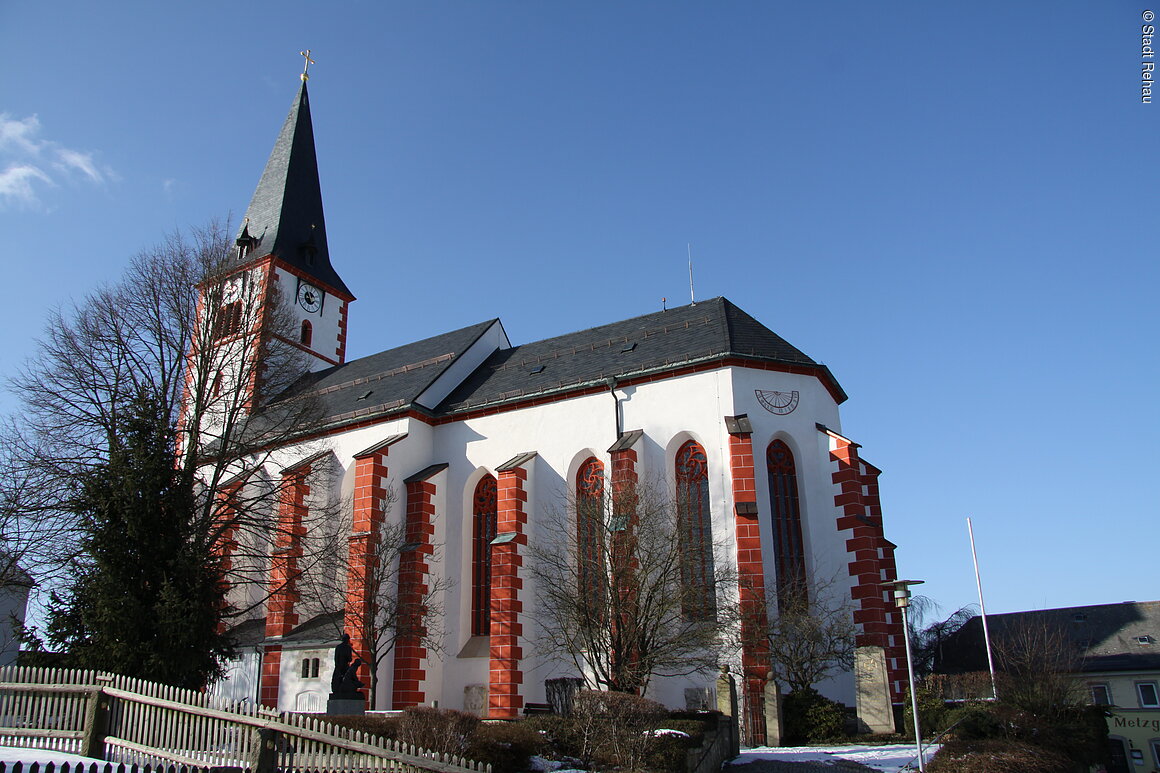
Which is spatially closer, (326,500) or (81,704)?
(81,704)

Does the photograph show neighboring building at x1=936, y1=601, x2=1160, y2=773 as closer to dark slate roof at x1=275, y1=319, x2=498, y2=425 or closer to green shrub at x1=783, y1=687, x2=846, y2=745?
green shrub at x1=783, y1=687, x2=846, y2=745

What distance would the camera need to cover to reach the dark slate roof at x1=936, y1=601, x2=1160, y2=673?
33.7m

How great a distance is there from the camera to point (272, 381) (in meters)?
20.4

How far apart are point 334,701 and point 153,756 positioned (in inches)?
179

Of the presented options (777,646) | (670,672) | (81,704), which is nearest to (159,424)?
(81,704)

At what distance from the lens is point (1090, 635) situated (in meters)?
36.2

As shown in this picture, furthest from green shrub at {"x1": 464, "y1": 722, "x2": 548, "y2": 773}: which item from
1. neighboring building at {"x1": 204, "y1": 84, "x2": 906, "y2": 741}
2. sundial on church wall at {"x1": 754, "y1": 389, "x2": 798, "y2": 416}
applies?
sundial on church wall at {"x1": 754, "y1": 389, "x2": 798, "y2": 416}

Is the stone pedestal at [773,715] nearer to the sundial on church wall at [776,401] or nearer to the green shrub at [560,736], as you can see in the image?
the green shrub at [560,736]

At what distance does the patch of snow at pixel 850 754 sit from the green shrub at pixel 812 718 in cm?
45

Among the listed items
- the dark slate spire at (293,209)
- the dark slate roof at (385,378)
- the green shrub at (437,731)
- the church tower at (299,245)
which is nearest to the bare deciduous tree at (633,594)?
the green shrub at (437,731)

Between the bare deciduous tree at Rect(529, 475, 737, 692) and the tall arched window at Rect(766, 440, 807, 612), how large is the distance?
1.43 m

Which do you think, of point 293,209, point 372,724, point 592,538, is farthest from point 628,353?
point 293,209

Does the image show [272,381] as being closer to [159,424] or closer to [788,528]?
[159,424]

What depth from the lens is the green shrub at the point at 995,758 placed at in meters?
12.3
